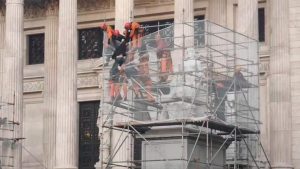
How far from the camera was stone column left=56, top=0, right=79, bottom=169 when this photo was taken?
45.7 m

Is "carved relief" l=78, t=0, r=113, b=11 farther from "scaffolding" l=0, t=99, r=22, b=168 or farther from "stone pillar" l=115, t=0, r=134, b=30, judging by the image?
"scaffolding" l=0, t=99, r=22, b=168

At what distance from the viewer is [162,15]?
2035 inches

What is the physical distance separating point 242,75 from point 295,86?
6.56 m

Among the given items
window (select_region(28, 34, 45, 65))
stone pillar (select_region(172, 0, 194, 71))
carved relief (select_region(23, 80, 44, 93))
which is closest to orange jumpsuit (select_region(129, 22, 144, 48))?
stone pillar (select_region(172, 0, 194, 71))

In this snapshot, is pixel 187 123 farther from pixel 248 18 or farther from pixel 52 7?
pixel 52 7

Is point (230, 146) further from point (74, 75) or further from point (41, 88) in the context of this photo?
point (41, 88)

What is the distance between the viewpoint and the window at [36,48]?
→ 55.2 metres

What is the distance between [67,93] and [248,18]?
31.7ft

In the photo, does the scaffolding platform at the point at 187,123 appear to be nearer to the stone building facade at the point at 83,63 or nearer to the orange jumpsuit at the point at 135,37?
the orange jumpsuit at the point at 135,37

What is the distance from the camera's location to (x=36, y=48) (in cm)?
5541

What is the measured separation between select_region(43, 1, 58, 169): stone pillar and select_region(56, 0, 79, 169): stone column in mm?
5224

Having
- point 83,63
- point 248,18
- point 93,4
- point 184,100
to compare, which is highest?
point 93,4

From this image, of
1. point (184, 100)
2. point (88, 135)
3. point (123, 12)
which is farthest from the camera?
point (88, 135)

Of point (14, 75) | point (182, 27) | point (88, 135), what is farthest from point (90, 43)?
point (182, 27)
